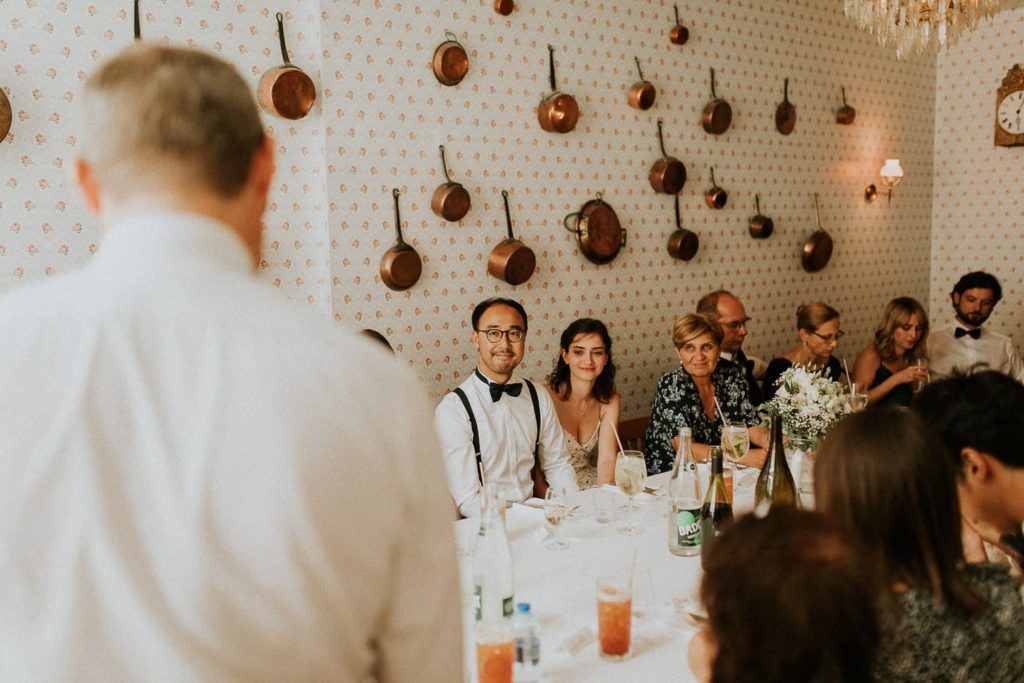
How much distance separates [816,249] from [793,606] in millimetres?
4760

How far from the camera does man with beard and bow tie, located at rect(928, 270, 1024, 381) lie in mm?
4938

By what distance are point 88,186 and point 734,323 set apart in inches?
153

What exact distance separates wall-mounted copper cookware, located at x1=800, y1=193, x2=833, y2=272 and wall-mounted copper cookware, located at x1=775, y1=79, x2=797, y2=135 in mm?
543

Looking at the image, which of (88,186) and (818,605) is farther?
(818,605)

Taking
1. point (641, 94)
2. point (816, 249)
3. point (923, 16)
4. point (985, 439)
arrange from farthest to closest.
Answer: point (816, 249) → point (641, 94) → point (923, 16) → point (985, 439)

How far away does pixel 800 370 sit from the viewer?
2.88 metres

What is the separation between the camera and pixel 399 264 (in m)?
3.52

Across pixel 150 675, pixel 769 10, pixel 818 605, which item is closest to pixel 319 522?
pixel 150 675

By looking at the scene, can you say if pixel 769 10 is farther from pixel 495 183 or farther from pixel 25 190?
pixel 25 190

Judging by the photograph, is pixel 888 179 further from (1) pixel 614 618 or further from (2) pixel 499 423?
(1) pixel 614 618

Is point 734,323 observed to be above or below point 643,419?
above

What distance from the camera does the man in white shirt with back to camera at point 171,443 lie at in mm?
787

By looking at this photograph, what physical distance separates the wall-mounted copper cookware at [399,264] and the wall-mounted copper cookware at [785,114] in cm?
275

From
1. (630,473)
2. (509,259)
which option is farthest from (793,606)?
(509,259)
